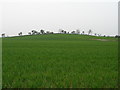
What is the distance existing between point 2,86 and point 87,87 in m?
2.42

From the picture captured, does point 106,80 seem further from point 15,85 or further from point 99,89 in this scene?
point 15,85

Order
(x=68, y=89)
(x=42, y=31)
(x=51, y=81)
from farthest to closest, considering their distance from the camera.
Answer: (x=42, y=31)
(x=51, y=81)
(x=68, y=89)

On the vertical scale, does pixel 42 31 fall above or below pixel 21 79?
above

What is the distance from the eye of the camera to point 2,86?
13.8 ft

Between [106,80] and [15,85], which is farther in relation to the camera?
[106,80]

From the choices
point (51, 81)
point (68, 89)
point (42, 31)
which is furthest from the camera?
point (42, 31)

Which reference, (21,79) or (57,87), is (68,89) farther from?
(21,79)

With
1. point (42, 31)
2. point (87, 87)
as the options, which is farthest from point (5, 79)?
point (42, 31)

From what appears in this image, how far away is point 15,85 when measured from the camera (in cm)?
418

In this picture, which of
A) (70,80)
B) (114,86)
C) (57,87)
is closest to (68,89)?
(57,87)

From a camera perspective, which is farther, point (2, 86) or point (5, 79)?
point (5, 79)

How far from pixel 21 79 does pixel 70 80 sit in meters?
1.59

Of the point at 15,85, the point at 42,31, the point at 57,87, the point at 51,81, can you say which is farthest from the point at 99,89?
the point at 42,31

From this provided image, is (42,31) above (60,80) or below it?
above
